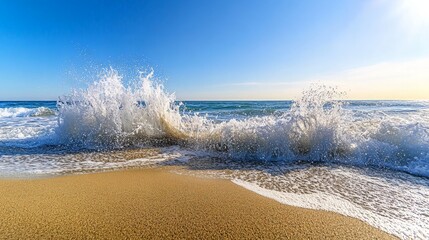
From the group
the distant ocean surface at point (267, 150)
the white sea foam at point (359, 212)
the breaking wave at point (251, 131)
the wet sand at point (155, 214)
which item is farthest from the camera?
the breaking wave at point (251, 131)

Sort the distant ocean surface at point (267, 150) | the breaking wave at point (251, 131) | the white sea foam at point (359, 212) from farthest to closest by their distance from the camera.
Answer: the breaking wave at point (251, 131) < the distant ocean surface at point (267, 150) < the white sea foam at point (359, 212)

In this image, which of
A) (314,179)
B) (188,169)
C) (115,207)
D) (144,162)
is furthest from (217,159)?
(115,207)

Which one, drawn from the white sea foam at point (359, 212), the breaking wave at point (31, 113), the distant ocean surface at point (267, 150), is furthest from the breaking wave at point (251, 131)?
the breaking wave at point (31, 113)

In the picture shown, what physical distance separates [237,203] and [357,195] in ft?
4.77

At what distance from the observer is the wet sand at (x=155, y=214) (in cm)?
207

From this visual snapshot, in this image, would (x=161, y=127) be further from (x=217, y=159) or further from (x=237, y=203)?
(x=237, y=203)

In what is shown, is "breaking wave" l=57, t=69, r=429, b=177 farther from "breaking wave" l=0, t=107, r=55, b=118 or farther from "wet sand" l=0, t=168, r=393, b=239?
"breaking wave" l=0, t=107, r=55, b=118

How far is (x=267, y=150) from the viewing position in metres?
5.29

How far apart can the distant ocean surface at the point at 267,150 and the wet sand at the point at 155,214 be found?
37cm

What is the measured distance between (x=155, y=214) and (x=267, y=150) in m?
3.32

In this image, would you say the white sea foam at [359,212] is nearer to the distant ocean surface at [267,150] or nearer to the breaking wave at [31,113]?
the distant ocean surface at [267,150]

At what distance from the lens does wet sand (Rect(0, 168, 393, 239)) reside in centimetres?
207

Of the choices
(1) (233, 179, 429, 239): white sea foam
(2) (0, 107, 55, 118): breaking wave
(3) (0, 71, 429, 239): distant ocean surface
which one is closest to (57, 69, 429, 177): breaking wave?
(3) (0, 71, 429, 239): distant ocean surface

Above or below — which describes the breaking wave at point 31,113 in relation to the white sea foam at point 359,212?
below
